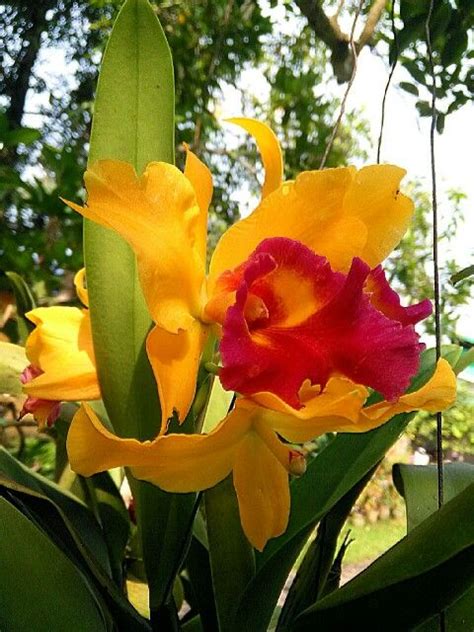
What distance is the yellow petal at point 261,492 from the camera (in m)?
0.38

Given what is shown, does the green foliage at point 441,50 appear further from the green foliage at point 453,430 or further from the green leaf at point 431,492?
the green foliage at point 453,430

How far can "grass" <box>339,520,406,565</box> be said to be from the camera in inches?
83.0

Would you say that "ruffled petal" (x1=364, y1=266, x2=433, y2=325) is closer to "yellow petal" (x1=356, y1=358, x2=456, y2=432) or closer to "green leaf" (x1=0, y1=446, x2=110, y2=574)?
"yellow petal" (x1=356, y1=358, x2=456, y2=432)

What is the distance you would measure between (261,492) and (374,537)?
2.19 m

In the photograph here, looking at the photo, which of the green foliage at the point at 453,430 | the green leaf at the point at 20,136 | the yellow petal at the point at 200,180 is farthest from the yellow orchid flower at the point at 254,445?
the green foliage at the point at 453,430

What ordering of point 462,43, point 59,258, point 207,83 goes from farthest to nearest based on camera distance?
point 207,83 < point 59,258 < point 462,43

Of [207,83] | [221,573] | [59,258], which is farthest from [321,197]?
[207,83]

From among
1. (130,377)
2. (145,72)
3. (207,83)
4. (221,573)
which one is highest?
(207,83)

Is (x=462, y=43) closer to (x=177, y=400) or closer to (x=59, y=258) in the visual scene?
(x=177, y=400)

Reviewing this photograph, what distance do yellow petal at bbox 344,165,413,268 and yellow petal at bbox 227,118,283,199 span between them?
47 millimetres

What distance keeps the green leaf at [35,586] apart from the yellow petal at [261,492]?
0.10 metres

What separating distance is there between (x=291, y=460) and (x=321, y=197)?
0.15m

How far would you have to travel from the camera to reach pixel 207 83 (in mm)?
1459

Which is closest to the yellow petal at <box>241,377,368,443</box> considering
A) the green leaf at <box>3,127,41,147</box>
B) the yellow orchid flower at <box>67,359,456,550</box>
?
the yellow orchid flower at <box>67,359,456,550</box>
